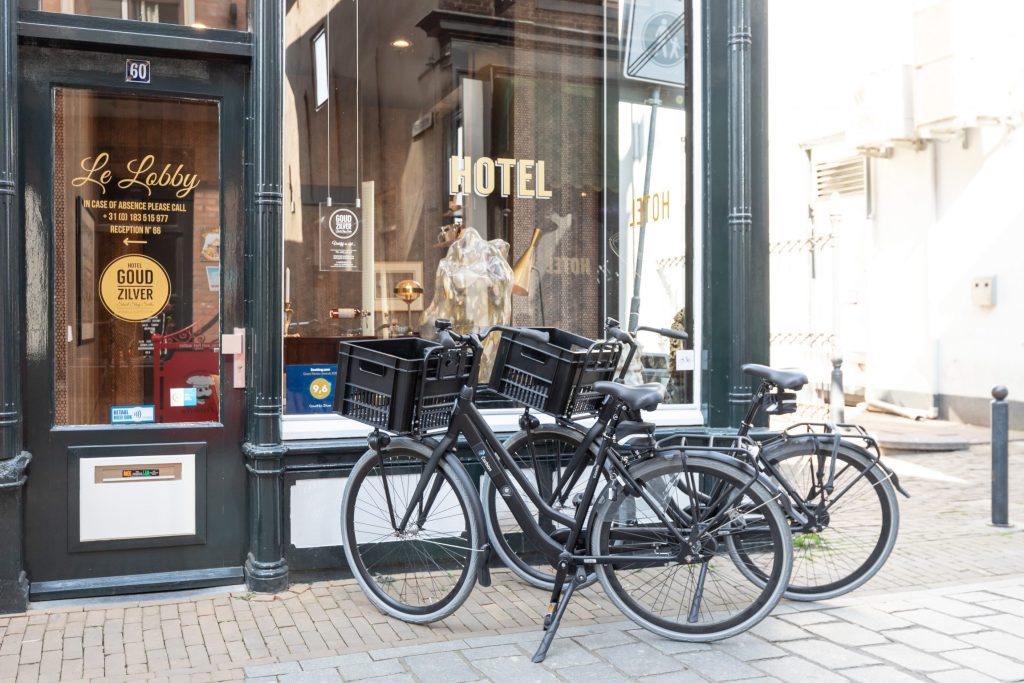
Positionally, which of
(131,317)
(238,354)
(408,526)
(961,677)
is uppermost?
(131,317)

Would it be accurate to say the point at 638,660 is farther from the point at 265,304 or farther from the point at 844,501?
the point at 265,304

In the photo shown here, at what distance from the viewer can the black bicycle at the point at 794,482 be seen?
463 centimetres

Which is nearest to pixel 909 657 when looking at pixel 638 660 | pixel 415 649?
pixel 638 660

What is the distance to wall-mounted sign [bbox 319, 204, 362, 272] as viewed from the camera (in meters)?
5.75

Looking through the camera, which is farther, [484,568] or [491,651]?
[484,568]

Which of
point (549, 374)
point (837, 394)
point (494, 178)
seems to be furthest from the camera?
point (837, 394)

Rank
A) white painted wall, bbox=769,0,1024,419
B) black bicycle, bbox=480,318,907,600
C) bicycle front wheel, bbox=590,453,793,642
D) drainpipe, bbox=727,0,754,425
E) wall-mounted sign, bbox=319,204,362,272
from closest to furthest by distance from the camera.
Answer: bicycle front wheel, bbox=590,453,793,642 < black bicycle, bbox=480,318,907,600 < drainpipe, bbox=727,0,754,425 < wall-mounted sign, bbox=319,204,362,272 < white painted wall, bbox=769,0,1024,419

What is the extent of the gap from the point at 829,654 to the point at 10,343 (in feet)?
12.7

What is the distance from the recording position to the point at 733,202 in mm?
5664

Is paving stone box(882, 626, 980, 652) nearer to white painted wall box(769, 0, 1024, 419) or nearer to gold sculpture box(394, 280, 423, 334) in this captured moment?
gold sculpture box(394, 280, 423, 334)

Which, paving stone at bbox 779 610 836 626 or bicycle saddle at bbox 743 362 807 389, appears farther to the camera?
bicycle saddle at bbox 743 362 807 389

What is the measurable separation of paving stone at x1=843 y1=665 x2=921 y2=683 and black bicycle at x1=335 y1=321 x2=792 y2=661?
1.34 ft

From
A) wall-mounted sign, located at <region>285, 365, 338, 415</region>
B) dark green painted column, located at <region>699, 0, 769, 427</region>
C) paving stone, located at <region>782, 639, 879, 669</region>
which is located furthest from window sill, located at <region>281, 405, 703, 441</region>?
paving stone, located at <region>782, 639, 879, 669</region>

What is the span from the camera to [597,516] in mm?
4191
